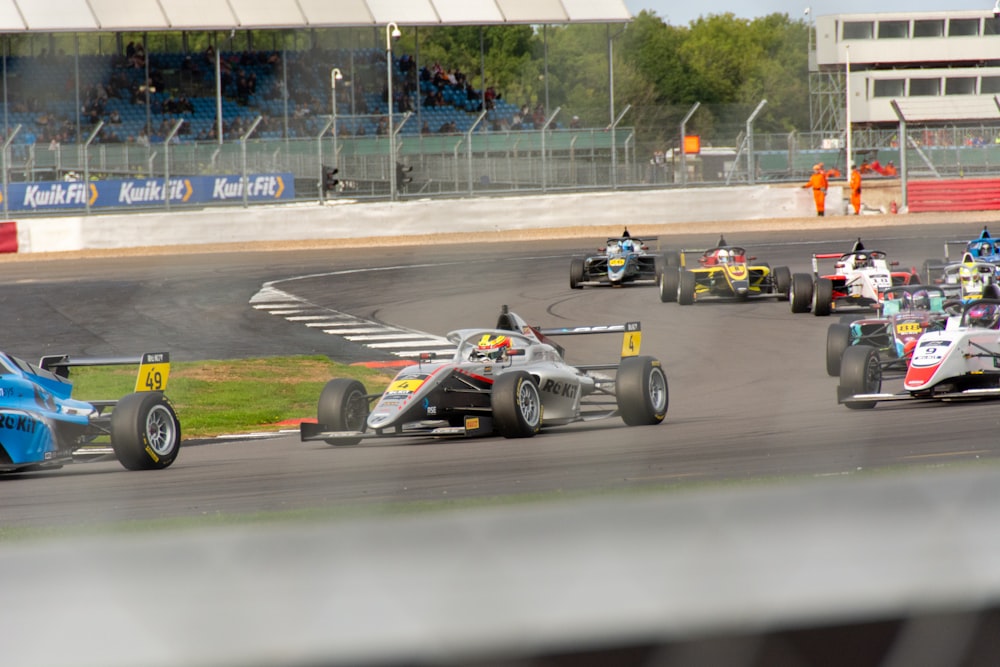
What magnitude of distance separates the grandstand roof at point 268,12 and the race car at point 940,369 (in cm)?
307

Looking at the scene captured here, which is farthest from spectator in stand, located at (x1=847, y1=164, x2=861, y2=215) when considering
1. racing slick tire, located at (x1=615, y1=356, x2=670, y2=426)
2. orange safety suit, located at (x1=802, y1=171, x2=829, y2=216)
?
racing slick tire, located at (x1=615, y1=356, x2=670, y2=426)

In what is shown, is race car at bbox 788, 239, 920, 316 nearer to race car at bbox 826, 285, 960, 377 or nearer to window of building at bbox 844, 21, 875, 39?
race car at bbox 826, 285, 960, 377

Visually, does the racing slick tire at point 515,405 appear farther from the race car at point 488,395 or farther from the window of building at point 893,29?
the window of building at point 893,29

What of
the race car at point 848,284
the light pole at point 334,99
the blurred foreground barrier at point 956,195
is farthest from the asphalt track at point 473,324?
the blurred foreground barrier at point 956,195

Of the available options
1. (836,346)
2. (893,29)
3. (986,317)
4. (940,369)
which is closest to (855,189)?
(836,346)

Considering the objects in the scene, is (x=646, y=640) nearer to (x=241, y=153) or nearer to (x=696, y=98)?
(x=696, y=98)

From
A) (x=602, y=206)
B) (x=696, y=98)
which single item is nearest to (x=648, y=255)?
(x=602, y=206)

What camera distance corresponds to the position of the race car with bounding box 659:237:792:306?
15.9 meters

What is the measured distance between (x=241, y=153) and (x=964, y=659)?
23.5m

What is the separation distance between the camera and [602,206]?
28.2m

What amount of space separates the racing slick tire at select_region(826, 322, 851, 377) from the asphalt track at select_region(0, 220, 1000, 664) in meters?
0.12

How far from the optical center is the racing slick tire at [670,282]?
1611 centimetres

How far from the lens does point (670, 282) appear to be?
1612 centimetres

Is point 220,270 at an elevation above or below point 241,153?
below
